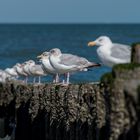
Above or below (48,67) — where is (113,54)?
below

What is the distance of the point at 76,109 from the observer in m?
13.2

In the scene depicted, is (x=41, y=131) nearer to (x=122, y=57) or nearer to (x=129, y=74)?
(x=122, y=57)

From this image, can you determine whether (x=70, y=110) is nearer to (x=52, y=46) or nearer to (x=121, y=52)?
(x=121, y=52)

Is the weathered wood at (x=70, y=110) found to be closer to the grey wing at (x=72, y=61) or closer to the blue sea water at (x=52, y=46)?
the grey wing at (x=72, y=61)

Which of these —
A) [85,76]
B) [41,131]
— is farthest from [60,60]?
[85,76]

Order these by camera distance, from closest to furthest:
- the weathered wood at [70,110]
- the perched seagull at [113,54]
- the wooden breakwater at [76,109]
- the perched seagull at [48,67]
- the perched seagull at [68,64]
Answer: the wooden breakwater at [76,109] < the weathered wood at [70,110] < the perched seagull at [113,54] < the perched seagull at [68,64] < the perched seagull at [48,67]

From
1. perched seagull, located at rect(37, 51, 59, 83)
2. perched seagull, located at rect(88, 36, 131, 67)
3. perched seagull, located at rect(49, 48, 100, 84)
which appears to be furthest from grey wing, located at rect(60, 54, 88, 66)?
perched seagull, located at rect(88, 36, 131, 67)

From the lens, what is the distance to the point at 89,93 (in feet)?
40.8

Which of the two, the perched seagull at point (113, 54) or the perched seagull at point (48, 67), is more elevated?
the perched seagull at point (48, 67)

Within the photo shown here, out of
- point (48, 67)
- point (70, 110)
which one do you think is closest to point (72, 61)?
point (48, 67)

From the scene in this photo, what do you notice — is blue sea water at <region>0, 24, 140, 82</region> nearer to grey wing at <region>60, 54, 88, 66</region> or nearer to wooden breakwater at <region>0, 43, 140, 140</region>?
wooden breakwater at <region>0, 43, 140, 140</region>

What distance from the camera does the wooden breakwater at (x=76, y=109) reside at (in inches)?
318

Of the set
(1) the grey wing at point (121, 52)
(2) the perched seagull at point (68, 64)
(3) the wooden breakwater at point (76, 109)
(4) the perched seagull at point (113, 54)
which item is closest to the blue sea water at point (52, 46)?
(3) the wooden breakwater at point (76, 109)

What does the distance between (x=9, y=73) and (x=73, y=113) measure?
9.89m
